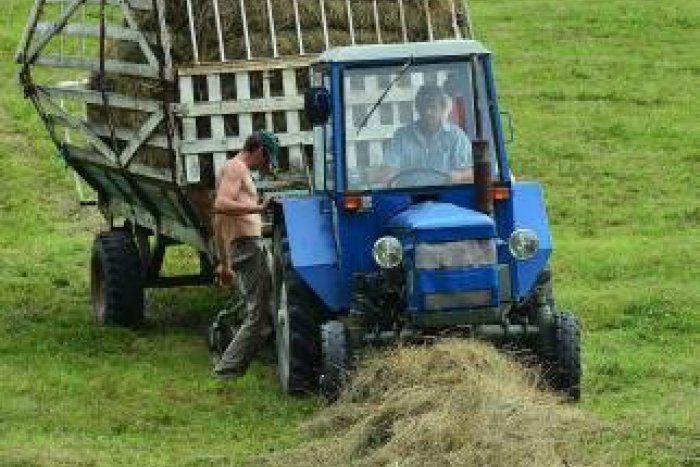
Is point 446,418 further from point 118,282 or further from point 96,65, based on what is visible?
point 96,65

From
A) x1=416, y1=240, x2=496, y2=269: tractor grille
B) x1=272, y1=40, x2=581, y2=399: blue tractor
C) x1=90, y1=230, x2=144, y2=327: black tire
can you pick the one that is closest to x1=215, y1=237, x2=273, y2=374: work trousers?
x1=272, y1=40, x2=581, y2=399: blue tractor

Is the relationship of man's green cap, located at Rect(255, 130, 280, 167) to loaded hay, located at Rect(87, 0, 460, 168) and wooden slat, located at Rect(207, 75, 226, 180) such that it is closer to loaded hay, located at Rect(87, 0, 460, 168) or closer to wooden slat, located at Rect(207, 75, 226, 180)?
wooden slat, located at Rect(207, 75, 226, 180)

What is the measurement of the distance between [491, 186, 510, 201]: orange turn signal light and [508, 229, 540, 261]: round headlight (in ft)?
1.18

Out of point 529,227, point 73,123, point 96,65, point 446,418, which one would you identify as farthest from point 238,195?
point 446,418

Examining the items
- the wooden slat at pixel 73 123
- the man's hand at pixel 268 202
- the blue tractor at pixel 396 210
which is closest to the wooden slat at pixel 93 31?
the wooden slat at pixel 73 123

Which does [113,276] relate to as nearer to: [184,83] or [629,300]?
[184,83]

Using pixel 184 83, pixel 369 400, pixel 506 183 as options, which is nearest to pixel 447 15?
pixel 184 83

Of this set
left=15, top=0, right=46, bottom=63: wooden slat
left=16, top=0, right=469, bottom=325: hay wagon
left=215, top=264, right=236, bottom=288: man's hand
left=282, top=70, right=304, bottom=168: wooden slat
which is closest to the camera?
left=215, top=264, right=236, bottom=288: man's hand

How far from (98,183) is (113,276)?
1.67m

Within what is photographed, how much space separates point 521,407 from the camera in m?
10.8

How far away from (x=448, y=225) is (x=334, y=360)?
1180 mm

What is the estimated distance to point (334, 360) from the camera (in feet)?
40.5

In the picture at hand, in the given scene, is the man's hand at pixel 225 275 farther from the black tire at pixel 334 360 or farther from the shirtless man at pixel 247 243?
the black tire at pixel 334 360

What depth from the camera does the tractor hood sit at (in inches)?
473
